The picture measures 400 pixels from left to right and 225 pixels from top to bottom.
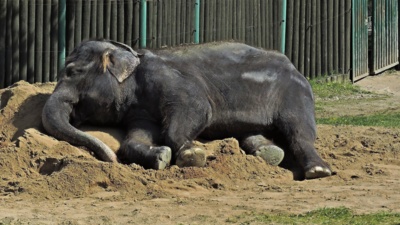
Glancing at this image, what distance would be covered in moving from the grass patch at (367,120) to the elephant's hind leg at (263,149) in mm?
3680

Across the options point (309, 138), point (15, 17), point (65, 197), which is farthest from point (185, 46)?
point (15, 17)

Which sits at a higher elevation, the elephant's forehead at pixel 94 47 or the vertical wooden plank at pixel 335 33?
the elephant's forehead at pixel 94 47

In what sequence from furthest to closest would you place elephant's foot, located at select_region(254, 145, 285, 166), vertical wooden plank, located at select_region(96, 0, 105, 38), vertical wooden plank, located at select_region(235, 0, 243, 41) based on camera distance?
1. vertical wooden plank, located at select_region(235, 0, 243, 41)
2. vertical wooden plank, located at select_region(96, 0, 105, 38)
3. elephant's foot, located at select_region(254, 145, 285, 166)

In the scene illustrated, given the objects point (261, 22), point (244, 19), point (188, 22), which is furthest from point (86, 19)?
point (261, 22)

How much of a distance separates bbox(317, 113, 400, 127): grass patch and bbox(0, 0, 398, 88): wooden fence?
10.9 ft

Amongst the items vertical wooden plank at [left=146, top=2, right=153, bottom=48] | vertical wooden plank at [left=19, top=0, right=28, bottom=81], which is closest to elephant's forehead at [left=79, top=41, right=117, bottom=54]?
vertical wooden plank at [left=19, top=0, right=28, bottom=81]

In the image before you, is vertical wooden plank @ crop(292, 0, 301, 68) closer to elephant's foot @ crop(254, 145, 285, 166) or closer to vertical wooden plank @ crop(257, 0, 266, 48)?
vertical wooden plank @ crop(257, 0, 266, 48)

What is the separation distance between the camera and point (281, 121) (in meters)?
11.4

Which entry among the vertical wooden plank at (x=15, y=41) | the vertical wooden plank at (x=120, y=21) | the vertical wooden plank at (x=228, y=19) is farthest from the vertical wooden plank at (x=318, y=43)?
the vertical wooden plank at (x=15, y=41)

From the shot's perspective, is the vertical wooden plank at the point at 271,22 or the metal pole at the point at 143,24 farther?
the vertical wooden plank at the point at 271,22

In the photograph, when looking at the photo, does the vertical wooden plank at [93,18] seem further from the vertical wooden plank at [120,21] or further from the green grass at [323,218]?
the green grass at [323,218]

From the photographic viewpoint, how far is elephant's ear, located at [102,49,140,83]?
11.0m

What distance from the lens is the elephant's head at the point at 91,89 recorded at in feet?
35.5

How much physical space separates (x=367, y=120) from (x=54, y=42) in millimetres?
4588
